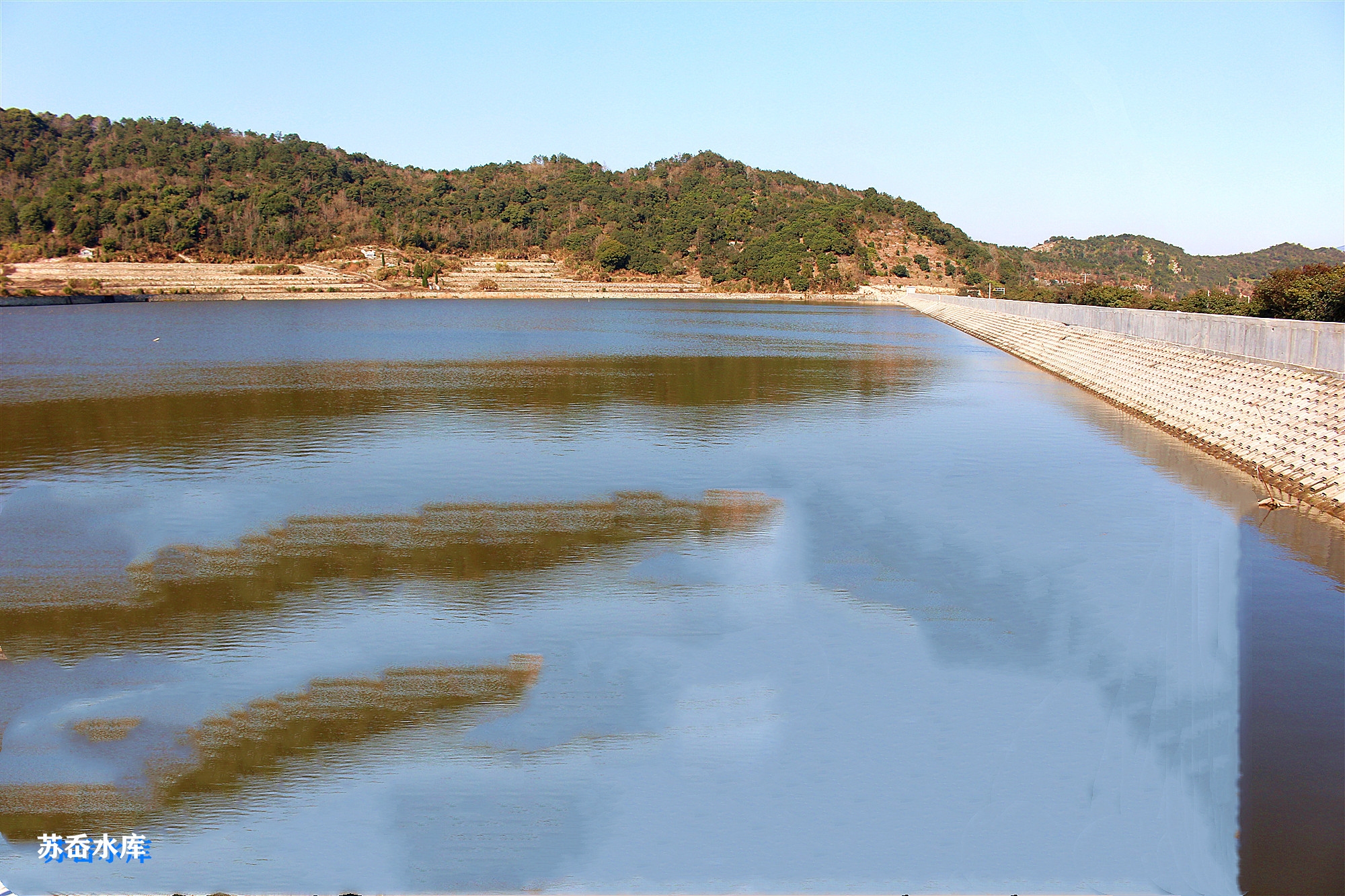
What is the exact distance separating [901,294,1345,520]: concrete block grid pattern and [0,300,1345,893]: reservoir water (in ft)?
2.98

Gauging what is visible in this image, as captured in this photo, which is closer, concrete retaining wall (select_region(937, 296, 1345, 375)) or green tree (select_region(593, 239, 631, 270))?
concrete retaining wall (select_region(937, 296, 1345, 375))

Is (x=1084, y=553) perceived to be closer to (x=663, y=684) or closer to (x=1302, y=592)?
(x=1302, y=592)

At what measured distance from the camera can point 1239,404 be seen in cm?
1827

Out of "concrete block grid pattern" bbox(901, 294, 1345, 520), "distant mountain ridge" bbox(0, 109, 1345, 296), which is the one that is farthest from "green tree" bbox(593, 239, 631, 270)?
"concrete block grid pattern" bbox(901, 294, 1345, 520)

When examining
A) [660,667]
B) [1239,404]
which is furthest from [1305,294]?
[660,667]

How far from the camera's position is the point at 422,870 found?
534 centimetres

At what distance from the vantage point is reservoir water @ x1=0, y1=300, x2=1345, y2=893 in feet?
18.2

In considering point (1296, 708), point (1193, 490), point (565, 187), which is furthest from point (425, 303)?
point (1296, 708)

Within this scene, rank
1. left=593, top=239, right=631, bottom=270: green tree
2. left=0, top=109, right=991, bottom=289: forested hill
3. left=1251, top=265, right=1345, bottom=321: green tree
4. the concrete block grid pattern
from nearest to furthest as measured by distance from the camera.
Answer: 1. the concrete block grid pattern
2. left=1251, top=265, right=1345, bottom=321: green tree
3. left=0, top=109, right=991, bottom=289: forested hill
4. left=593, top=239, right=631, bottom=270: green tree

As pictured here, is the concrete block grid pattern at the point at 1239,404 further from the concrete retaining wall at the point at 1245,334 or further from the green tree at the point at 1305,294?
the green tree at the point at 1305,294

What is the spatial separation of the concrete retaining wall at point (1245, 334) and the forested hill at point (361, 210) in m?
115

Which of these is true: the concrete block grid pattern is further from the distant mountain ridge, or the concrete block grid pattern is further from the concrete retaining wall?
the distant mountain ridge

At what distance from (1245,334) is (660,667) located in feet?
55.5

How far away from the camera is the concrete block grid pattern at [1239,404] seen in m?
14.4
